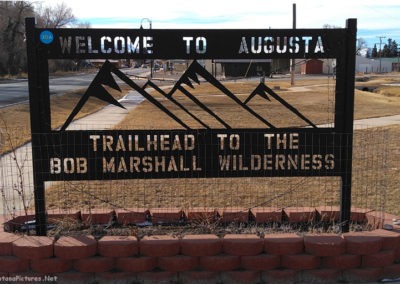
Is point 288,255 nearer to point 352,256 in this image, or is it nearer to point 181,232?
point 352,256

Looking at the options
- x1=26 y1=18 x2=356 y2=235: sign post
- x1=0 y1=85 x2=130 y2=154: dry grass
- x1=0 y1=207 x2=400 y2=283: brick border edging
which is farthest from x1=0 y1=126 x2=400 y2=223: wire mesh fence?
x1=0 y1=85 x2=130 y2=154: dry grass

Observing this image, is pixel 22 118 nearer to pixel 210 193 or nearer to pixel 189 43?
pixel 210 193

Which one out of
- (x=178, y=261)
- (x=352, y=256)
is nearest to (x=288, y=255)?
(x=352, y=256)

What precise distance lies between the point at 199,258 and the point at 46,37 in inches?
97.5

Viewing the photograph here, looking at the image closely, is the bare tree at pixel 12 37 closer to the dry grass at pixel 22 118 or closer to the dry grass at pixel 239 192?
the dry grass at pixel 22 118

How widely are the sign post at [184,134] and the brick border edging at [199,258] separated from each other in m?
0.64

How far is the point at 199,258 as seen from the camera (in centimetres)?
411

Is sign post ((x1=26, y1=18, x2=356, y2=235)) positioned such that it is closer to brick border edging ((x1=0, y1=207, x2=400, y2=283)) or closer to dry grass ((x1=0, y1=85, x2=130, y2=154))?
brick border edging ((x1=0, y1=207, x2=400, y2=283))

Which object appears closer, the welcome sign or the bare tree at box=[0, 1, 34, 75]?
the welcome sign

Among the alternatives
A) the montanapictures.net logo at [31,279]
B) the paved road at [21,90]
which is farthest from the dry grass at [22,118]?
the montanapictures.net logo at [31,279]

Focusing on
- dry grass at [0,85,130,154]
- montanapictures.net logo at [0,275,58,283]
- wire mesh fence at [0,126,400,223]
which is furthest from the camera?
dry grass at [0,85,130,154]

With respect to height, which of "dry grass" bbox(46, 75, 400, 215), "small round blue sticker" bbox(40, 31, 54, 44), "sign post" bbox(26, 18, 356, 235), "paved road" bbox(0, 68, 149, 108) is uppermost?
"small round blue sticker" bbox(40, 31, 54, 44)

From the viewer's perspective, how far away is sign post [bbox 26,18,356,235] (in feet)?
15.0

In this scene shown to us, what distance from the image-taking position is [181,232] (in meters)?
4.68
